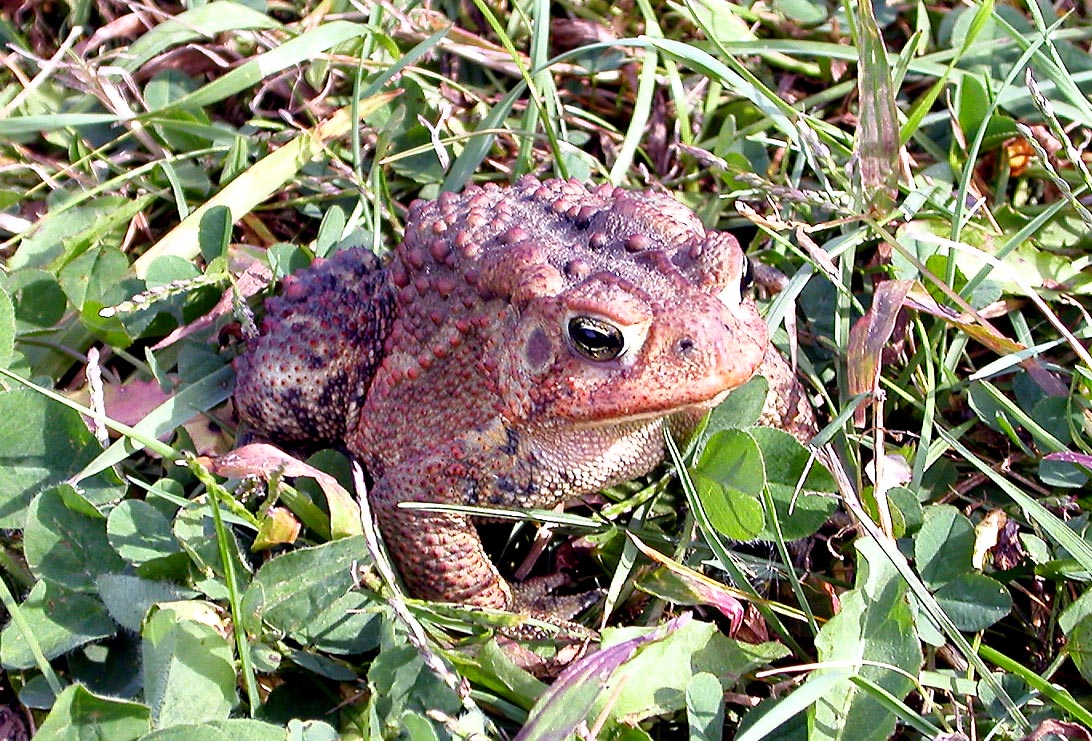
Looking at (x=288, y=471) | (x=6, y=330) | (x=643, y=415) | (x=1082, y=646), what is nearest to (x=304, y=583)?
(x=288, y=471)

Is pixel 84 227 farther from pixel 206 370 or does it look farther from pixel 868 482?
pixel 868 482

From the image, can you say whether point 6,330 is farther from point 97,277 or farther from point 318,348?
point 318,348

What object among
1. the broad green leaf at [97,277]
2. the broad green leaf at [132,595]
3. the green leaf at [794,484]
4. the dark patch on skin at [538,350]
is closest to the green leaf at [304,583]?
the broad green leaf at [132,595]

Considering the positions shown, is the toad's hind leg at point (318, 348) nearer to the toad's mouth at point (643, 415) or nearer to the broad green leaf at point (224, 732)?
the toad's mouth at point (643, 415)

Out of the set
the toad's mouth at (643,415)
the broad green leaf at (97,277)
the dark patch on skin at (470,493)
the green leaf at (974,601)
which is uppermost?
the toad's mouth at (643,415)

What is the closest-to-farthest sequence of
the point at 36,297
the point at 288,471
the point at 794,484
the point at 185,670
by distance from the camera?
the point at 185,670, the point at 288,471, the point at 794,484, the point at 36,297

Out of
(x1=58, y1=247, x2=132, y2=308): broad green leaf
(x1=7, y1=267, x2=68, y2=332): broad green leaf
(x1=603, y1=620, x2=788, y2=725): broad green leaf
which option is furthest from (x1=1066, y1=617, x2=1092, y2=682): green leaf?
(x1=7, y1=267, x2=68, y2=332): broad green leaf

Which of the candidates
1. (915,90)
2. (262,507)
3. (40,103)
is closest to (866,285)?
(915,90)

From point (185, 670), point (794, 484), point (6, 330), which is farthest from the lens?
point (6, 330)
